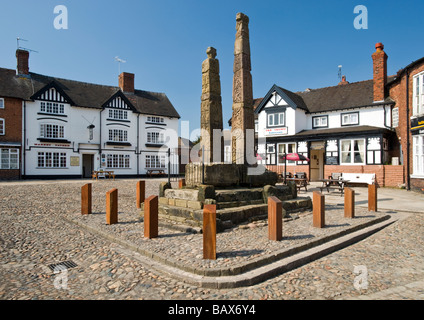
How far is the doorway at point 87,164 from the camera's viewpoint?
94.9 ft

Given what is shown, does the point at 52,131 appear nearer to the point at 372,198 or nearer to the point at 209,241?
the point at 209,241

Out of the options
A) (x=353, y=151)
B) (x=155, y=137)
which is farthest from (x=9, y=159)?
(x=353, y=151)

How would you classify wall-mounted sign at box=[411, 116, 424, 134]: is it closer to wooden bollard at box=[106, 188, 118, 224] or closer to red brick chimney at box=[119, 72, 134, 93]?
wooden bollard at box=[106, 188, 118, 224]

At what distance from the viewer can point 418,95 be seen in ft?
53.1

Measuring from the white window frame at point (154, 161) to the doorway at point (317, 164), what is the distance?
53.7 feet

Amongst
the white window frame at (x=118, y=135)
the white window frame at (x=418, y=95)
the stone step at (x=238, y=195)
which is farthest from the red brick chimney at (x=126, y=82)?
the stone step at (x=238, y=195)

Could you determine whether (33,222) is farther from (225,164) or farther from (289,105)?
(289,105)

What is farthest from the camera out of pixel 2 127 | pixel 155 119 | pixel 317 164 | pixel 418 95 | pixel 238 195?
pixel 155 119

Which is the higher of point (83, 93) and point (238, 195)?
point (83, 93)

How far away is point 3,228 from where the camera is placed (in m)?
6.77

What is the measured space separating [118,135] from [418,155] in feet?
84.1

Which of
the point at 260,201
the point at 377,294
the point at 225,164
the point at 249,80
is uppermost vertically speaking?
the point at 249,80
